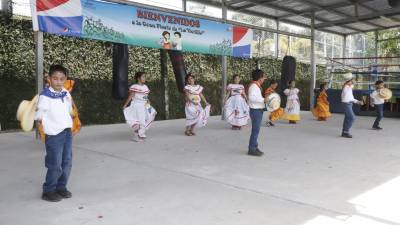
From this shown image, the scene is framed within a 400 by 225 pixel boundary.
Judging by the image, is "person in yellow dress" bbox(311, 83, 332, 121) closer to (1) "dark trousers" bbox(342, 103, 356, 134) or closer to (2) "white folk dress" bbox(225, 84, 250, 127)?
(1) "dark trousers" bbox(342, 103, 356, 134)

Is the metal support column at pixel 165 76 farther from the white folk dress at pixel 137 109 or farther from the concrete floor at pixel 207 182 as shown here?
the white folk dress at pixel 137 109

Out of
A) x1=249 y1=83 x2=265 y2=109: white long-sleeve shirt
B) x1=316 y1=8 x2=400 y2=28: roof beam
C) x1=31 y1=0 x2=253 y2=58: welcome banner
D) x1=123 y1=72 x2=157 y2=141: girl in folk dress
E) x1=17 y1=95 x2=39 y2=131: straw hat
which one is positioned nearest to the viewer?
x1=17 y1=95 x2=39 y2=131: straw hat

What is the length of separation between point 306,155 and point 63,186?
12.4 feet

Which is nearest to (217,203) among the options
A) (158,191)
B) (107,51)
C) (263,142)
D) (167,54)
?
(158,191)

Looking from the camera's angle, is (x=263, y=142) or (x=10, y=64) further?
(x=10, y=64)

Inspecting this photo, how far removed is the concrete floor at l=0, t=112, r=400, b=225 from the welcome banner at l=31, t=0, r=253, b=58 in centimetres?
200

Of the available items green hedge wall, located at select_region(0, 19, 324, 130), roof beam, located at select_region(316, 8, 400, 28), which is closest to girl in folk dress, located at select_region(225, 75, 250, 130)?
green hedge wall, located at select_region(0, 19, 324, 130)

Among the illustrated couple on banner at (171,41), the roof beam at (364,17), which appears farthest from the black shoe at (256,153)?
the roof beam at (364,17)

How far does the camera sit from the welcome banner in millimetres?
6988

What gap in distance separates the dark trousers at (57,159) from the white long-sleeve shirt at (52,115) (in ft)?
0.20

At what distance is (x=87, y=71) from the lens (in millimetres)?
9469

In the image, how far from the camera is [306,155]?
6.26 metres

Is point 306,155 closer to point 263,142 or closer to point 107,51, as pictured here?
point 263,142

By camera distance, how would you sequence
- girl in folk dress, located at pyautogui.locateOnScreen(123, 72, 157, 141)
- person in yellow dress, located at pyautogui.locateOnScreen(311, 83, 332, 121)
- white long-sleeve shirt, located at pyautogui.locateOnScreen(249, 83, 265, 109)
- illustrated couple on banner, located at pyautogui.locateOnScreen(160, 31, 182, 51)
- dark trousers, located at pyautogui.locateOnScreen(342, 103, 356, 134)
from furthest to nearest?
person in yellow dress, located at pyautogui.locateOnScreen(311, 83, 332, 121)
illustrated couple on banner, located at pyautogui.locateOnScreen(160, 31, 182, 51)
dark trousers, located at pyautogui.locateOnScreen(342, 103, 356, 134)
girl in folk dress, located at pyautogui.locateOnScreen(123, 72, 157, 141)
white long-sleeve shirt, located at pyautogui.locateOnScreen(249, 83, 265, 109)
